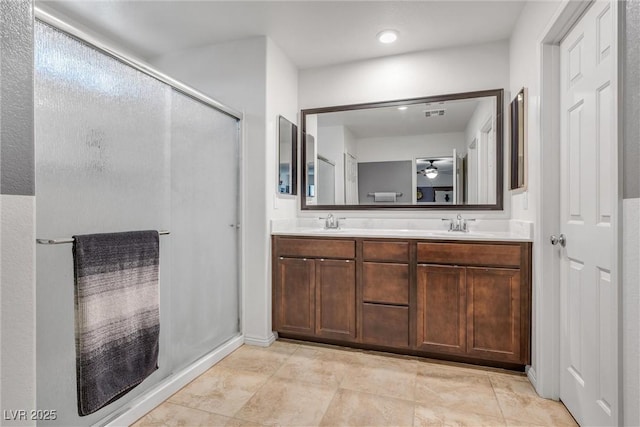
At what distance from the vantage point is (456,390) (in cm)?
191

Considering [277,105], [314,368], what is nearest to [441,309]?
[314,368]

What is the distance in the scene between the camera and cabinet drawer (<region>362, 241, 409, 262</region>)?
2.32m

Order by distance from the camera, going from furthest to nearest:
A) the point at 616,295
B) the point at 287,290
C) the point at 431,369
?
the point at 287,290 → the point at 431,369 → the point at 616,295

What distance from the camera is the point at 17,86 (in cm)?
83

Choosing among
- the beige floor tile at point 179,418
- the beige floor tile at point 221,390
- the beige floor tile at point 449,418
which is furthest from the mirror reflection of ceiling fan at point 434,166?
the beige floor tile at point 179,418

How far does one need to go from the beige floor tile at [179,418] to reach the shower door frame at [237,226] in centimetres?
5

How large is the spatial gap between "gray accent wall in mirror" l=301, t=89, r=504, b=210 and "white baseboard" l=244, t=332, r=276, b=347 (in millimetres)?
1208

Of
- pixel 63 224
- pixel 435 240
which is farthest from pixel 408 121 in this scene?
pixel 63 224

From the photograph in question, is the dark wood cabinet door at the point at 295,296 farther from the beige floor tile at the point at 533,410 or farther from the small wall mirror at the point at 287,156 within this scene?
the beige floor tile at the point at 533,410

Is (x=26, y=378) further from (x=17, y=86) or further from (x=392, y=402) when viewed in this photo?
(x=392, y=402)

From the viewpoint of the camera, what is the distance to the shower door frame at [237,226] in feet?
4.46

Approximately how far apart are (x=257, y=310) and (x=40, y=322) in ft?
5.06

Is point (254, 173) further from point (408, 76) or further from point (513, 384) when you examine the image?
point (513, 384)

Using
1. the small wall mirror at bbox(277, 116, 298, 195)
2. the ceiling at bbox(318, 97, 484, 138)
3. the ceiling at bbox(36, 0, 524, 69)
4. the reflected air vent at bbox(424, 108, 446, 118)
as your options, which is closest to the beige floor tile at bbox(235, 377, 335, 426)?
the small wall mirror at bbox(277, 116, 298, 195)
